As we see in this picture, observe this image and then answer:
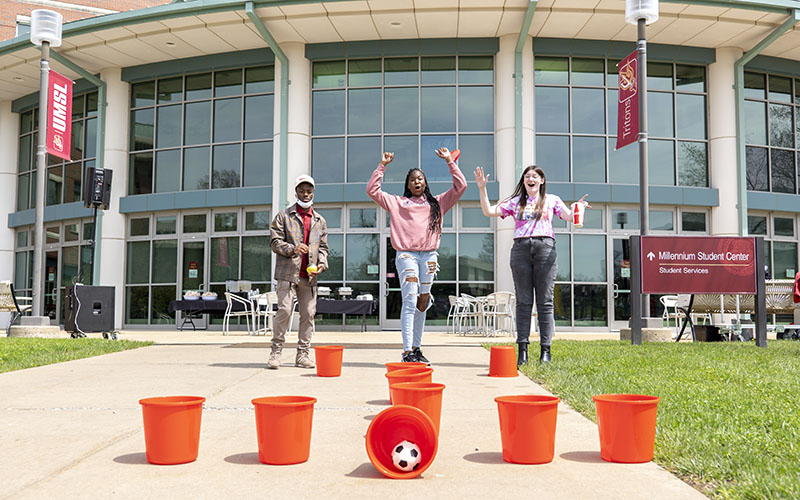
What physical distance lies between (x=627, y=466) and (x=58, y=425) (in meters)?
2.78

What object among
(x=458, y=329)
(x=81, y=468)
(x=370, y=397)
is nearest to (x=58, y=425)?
(x=81, y=468)

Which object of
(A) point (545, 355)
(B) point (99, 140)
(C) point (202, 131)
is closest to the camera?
(A) point (545, 355)

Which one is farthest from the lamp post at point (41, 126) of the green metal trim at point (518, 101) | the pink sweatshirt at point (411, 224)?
the green metal trim at point (518, 101)

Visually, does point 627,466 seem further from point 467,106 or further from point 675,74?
point 675,74

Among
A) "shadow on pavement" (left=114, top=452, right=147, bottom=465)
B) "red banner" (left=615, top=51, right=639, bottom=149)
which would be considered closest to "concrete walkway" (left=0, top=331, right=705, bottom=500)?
"shadow on pavement" (left=114, top=452, right=147, bottom=465)

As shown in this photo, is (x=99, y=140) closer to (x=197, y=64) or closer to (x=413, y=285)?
(x=197, y=64)

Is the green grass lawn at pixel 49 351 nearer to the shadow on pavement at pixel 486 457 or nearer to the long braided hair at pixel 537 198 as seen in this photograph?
the long braided hair at pixel 537 198

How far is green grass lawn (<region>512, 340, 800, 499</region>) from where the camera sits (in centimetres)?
245

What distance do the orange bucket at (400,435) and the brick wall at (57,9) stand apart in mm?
31736

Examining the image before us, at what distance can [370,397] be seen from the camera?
4.48 meters

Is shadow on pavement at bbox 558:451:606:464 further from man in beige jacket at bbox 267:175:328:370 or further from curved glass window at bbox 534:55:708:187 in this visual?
curved glass window at bbox 534:55:708:187

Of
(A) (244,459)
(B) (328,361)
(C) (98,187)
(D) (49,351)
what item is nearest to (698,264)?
(B) (328,361)

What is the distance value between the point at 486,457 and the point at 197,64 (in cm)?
1685

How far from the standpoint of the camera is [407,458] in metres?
2.46
